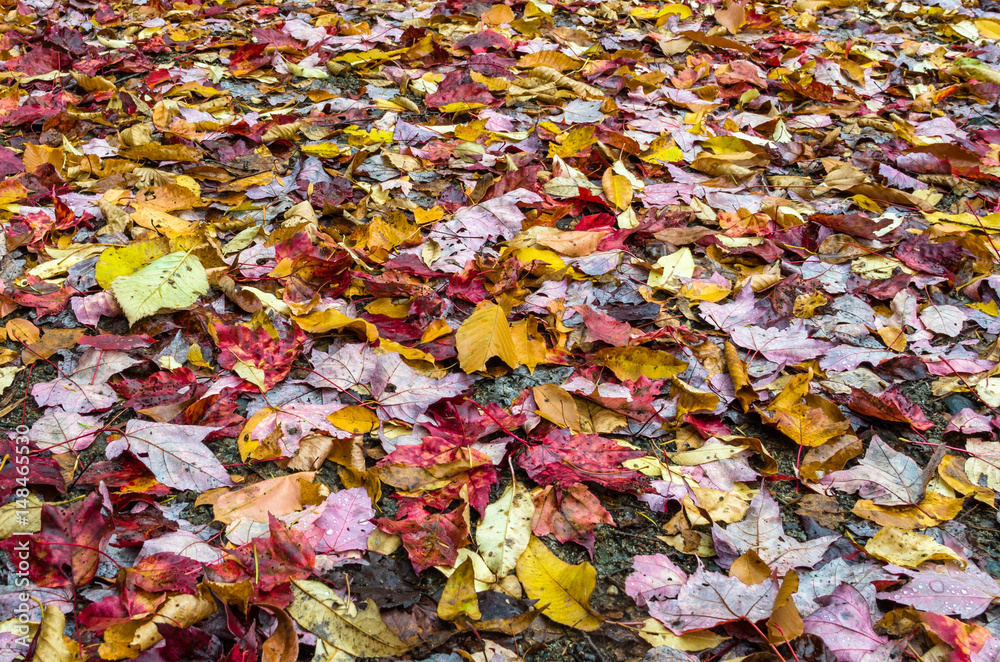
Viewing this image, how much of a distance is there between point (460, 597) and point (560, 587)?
0.58ft

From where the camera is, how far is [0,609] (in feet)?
3.37

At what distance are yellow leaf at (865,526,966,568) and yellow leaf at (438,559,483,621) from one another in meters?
0.73

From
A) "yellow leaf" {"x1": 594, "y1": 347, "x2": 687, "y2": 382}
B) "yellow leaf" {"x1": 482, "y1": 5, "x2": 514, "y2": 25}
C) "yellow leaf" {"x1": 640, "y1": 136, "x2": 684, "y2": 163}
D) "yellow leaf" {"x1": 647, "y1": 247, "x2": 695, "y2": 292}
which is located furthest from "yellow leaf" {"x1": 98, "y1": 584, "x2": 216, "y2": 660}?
"yellow leaf" {"x1": 482, "y1": 5, "x2": 514, "y2": 25}

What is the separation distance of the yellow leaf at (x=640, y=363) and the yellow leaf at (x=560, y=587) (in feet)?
1.68

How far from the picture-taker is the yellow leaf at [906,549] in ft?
3.73

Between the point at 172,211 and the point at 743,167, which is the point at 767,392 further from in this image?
the point at 172,211

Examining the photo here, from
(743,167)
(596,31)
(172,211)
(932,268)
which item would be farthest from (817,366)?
(596,31)

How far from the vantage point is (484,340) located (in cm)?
147

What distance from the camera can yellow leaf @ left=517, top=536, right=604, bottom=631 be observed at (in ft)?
3.53

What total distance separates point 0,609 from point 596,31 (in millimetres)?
3213

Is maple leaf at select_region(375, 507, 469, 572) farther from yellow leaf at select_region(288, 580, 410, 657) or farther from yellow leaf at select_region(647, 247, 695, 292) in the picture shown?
yellow leaf at select_region(647, 247, 695, 292)

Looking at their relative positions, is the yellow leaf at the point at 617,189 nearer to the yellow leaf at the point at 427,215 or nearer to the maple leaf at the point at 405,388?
the yellow leaf at the point at 427,215

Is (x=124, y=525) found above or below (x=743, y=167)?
below

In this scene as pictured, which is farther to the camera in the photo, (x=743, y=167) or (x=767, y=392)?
(x=743, y=167)
